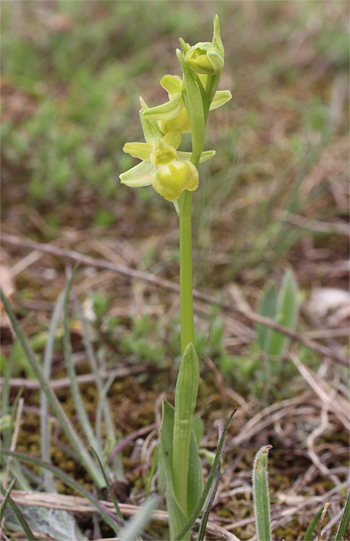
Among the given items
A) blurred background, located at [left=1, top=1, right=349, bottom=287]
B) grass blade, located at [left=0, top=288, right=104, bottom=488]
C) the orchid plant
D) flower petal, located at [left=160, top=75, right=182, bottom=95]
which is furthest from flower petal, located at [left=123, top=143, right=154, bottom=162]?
blurred background, located at [left=1, top=1, right=349, bottom=287]

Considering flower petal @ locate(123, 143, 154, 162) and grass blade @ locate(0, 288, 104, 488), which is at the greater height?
flower petal @ locate(123, 143, 154, 162)

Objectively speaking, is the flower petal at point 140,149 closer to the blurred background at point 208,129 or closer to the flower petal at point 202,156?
the flower petal at point 202,156

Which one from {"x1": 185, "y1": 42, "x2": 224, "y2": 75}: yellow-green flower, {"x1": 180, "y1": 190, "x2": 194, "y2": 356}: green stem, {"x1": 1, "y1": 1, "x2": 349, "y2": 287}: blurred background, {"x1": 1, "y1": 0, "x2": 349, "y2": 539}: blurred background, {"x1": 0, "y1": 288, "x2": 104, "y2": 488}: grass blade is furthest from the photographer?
{"x1": 1, "y1": 1, "x2": 349, "y2": 287}: blurred background

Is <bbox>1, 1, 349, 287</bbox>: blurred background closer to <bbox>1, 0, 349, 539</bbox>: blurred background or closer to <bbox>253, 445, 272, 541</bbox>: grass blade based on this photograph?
<bbox>1, 0, 349, 539</bbox>: blurred background

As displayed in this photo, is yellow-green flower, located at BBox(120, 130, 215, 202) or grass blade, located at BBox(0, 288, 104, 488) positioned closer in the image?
yellow-green flower, located at BBox(120, 130, 215, 202)

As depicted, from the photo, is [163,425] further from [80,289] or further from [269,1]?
[269,1]

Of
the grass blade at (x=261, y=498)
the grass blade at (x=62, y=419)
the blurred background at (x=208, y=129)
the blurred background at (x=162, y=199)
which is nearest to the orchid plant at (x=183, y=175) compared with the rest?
the grass blade at (x=261, y=498)

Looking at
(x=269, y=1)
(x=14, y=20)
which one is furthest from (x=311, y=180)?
(x=14, y=20)

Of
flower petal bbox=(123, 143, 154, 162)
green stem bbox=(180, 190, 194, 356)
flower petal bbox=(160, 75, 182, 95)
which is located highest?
flower petal bbox=(160, 75, 182, 95)
